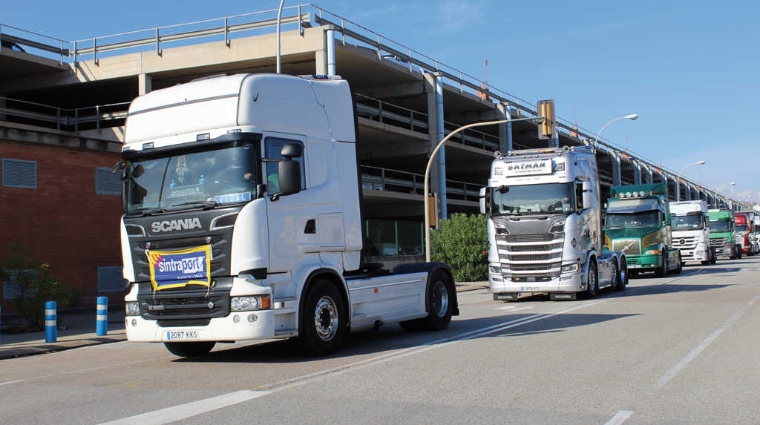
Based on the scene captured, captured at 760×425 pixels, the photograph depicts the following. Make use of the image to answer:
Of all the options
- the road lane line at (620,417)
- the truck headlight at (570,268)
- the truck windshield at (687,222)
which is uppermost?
the truck windshield at (687,222)

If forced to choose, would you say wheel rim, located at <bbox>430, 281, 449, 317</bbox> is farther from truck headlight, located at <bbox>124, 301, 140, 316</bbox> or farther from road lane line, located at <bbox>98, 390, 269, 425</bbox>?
road lane line, located at <bbox>98, 390, 269, 425</bbox>

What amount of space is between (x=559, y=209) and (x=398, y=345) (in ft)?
29.3

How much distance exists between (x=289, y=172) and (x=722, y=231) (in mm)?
49663

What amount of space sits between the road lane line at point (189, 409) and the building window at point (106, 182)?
1573cm

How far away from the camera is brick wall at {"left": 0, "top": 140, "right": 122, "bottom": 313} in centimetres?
1986

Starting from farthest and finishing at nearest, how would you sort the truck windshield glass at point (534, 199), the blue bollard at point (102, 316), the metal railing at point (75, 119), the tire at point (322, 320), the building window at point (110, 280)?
the metal railing at point (75, 119)
the building window at point (110, 280)
the truck windshield glass at point (534, 199)
the blue bollard at point (102, 316)
the tire at point (322, 320)

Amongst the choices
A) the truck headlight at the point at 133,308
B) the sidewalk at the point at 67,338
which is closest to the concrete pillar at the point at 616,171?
the sidewalk at the point at 67,338

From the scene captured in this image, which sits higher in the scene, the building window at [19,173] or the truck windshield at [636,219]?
the building window at [19,173]

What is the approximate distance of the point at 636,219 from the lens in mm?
31422

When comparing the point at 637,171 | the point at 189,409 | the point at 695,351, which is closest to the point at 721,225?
the point at 637,171

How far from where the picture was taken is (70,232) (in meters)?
21.2

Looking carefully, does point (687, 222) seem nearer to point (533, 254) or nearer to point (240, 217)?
point (533, 254)

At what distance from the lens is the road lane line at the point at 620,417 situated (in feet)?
20.9

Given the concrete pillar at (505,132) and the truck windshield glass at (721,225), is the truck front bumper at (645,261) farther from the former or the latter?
the truck windshield glass at (721,225)
